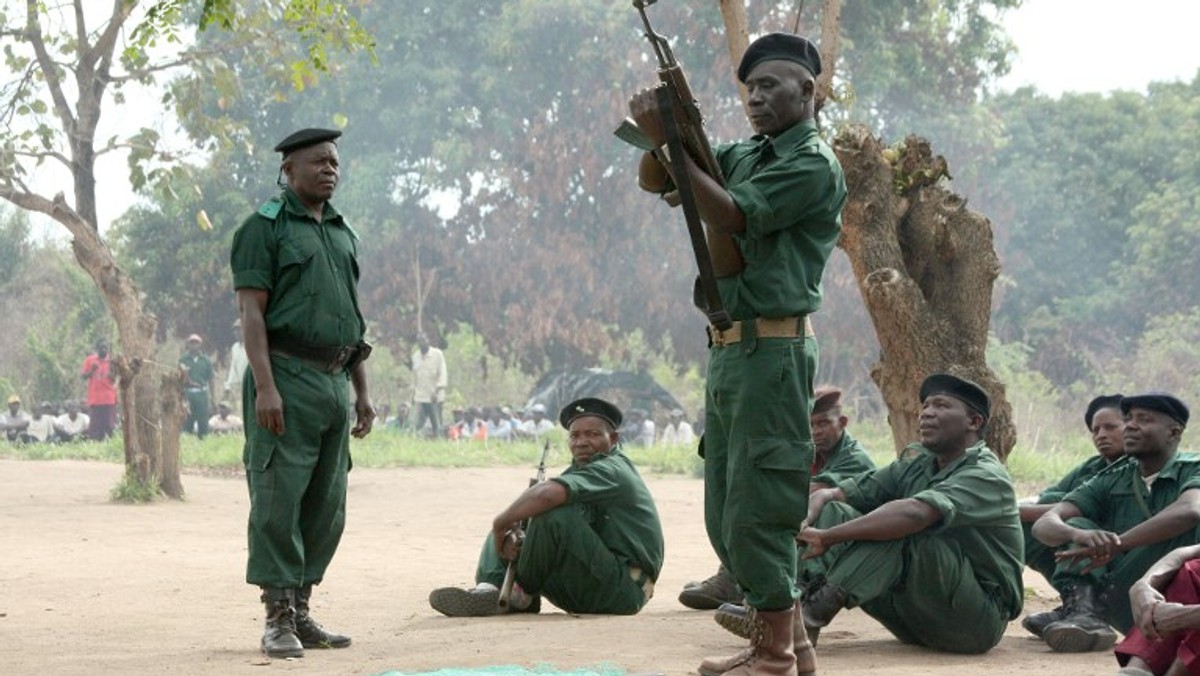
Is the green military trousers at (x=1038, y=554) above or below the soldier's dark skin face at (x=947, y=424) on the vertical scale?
below

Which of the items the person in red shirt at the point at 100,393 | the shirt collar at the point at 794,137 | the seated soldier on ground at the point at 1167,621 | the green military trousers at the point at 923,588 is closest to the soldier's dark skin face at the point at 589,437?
the green military trousers at the point at 923,588

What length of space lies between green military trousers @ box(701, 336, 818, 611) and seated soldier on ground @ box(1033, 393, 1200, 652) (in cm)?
179

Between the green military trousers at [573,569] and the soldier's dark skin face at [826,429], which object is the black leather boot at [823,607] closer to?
the soldier's dark skin face at [826,429]

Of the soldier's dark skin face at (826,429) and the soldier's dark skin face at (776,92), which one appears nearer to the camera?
the soldier's dark skin face at (776,92)

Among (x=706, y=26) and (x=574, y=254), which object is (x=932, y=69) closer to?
(x=706, y=26)

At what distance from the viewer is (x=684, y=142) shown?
5441 millimetres

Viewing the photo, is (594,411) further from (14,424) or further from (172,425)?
(14,424)

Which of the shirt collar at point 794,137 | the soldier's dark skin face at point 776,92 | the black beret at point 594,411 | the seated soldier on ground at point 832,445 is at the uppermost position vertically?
the soldier's dark skin face at point 776,92

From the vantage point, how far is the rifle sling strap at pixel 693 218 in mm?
5367

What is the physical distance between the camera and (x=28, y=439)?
2708 cm

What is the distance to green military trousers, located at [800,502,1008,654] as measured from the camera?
6.68 m

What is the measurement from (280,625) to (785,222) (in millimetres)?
2683

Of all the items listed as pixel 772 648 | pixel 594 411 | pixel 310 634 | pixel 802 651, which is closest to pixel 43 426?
pixel 594 411

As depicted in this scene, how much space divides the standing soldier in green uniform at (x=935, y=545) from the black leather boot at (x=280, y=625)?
6.34 ft
